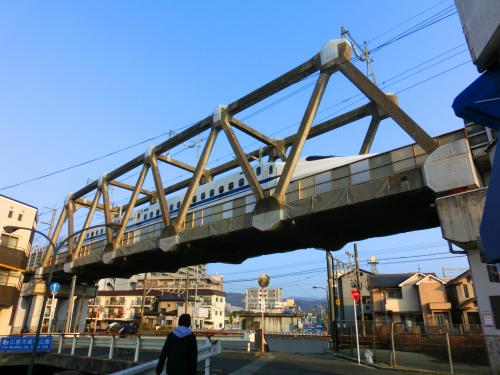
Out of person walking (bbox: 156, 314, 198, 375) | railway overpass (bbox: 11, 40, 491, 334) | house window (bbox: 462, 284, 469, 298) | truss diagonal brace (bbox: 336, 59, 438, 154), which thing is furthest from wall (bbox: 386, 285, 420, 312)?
person walking (bbox: 156, 314, 198, 375)

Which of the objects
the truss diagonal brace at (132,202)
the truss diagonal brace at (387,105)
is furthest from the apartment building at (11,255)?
the truss diagonal brace at (387,105)

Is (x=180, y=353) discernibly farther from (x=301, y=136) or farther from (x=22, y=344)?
(x=22, y=344)

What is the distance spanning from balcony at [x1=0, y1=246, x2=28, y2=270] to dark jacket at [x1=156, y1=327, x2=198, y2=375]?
39660 mm

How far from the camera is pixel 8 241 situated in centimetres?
4028

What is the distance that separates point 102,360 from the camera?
58.3ft

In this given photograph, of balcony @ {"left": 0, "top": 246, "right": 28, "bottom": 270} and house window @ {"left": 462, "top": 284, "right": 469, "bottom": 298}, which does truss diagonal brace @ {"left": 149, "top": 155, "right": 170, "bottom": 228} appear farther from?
house window @ {"left": 462, "top": 284, "right": 469, "bottom": 298}

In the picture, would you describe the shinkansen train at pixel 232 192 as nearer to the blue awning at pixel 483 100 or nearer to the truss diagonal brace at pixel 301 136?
the truss diagonal brace at pixel 301 136

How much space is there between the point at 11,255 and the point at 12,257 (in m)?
0.26

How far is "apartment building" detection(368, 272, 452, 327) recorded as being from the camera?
47281 mm

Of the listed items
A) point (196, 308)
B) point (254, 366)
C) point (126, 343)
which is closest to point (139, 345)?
point (126, 343)

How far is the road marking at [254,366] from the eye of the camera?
534 inches

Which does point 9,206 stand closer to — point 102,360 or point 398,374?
point 102,360

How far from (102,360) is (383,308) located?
4473 centimetres

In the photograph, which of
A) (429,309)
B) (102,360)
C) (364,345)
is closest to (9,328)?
(102,360)
